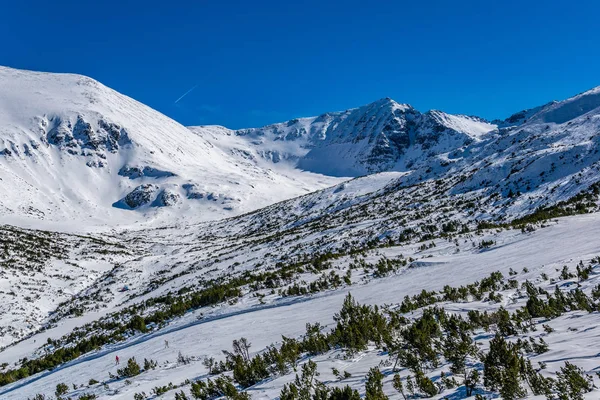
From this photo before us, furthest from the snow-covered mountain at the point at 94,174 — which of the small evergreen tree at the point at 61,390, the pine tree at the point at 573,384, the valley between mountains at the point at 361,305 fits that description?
the pine tree at the point at 573,384

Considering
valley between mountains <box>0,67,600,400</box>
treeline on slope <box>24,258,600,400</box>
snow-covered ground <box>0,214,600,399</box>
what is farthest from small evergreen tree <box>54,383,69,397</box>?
treeline on slope <box>24,258,600,400</box>

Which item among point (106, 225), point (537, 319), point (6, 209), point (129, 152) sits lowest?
point (537, 319)

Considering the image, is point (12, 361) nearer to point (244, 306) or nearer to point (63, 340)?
point (63, 340)

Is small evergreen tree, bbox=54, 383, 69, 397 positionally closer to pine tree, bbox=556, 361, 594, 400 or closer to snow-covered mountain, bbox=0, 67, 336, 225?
pine tree, bbox=556, 361, 594, 400

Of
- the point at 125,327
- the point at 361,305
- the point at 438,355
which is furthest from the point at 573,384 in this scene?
the point at 125,327

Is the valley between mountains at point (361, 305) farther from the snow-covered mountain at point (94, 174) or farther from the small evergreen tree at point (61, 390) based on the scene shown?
the snow-covered mountain at point (94, 174)

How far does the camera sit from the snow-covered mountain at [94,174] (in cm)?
12975

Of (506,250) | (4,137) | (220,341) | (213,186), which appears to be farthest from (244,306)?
(4,137)

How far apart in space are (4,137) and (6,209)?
2416 inches

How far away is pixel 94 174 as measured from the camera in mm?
158125

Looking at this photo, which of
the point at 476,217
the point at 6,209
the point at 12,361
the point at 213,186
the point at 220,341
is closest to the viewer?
the point at 220,341

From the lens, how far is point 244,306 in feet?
58.7

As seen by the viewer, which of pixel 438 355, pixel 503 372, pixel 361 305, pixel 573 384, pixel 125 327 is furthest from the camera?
pixel 125 327

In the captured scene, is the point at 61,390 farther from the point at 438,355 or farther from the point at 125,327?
the point at 438,355
